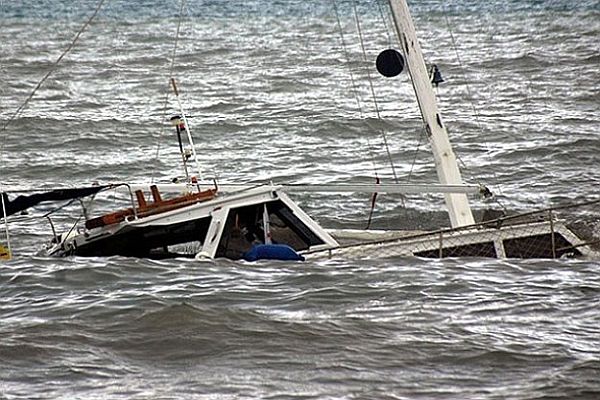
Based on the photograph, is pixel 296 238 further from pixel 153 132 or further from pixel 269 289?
pixel 153 132

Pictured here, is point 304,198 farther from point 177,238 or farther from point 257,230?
point 177,238

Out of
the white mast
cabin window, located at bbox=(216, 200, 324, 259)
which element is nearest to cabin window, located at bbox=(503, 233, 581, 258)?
the white mast

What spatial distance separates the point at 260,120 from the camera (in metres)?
36.9

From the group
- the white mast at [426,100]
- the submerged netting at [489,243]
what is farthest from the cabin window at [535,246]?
the white mast at [426,100]

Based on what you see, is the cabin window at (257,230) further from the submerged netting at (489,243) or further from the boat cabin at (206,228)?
the submerged netting at (489,243)

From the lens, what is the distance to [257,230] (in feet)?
63.9

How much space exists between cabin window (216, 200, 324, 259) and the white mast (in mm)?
2321

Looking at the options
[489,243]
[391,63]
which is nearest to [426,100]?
[391,63]

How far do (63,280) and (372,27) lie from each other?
47.9m

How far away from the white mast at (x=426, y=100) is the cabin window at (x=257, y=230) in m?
2.32

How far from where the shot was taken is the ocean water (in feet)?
45.6

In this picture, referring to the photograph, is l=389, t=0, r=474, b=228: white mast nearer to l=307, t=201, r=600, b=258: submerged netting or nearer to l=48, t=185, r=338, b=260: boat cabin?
l=307, t=201, r=600, b=258: submerged netting

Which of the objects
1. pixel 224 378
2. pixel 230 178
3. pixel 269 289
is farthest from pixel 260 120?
pixel 224 378

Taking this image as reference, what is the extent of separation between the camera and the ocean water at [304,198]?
13914 mm
